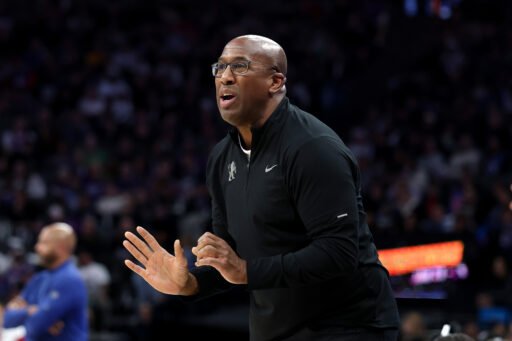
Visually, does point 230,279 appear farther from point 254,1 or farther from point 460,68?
point 254,1

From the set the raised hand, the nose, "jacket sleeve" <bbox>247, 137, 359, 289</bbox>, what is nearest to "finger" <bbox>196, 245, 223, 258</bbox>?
the raised hand

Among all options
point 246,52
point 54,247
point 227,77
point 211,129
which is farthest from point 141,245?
point 211,129

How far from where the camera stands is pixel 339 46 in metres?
19.8

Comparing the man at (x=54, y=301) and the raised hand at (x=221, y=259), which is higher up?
the raised hand at (x=221, y=259)

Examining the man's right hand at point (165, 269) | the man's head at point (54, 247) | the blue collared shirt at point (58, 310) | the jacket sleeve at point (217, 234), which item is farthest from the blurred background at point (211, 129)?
the man's right hand at point (165, 269)

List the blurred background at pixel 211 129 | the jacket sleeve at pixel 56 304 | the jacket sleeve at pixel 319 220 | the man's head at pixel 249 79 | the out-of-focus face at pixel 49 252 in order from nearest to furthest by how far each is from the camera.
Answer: the jacket sleeve at pixel 319 220
the man's head at pixel 249 79
the jacket sleeve at pixel 56 304
the out-of-focus face at pixel 49 252
the blurred background at pixel 211 129

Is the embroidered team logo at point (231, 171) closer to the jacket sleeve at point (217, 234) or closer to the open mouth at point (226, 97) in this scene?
the jacket sleeve at point (217, 234)

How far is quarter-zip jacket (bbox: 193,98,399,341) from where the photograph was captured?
3.15 metres

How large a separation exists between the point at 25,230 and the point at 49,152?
2908 mm

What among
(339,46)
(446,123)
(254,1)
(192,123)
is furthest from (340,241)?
(254,1)

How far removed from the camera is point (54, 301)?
7.12 meters

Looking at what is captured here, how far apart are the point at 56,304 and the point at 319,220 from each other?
4.38m

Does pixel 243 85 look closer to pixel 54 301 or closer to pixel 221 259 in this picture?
pixel 221 259

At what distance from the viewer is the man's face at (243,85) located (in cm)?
342
